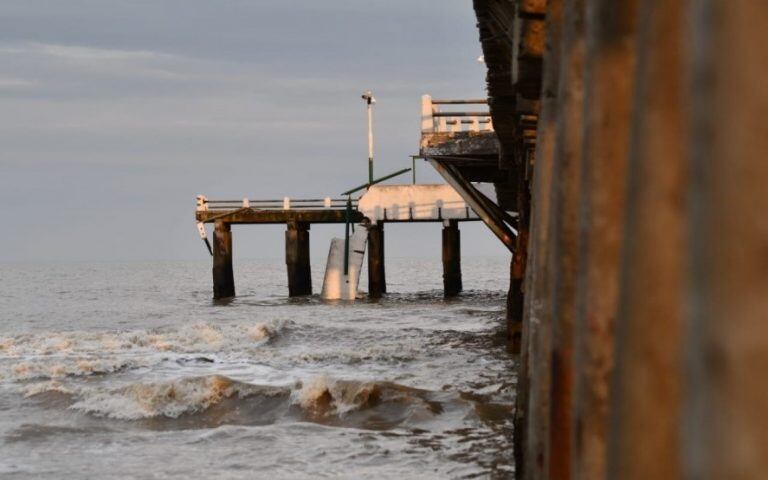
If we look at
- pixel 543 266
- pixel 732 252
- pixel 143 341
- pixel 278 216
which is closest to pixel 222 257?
pixel 278 216

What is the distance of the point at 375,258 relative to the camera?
39.2 metres

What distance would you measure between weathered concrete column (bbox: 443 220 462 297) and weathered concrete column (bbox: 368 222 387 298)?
221 centimetres

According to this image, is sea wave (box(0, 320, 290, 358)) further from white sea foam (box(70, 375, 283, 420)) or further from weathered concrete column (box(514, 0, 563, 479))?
weathered concrete column (box(514, 0, 563, 479))

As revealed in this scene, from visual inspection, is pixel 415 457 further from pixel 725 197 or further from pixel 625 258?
pixel 725 197

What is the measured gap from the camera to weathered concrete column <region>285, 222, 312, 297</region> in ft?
137

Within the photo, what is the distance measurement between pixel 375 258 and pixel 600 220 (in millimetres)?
36180

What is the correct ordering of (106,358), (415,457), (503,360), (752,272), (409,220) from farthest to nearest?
(409,220) → (106,358) → (503,360) → (415,457) → (752,272)

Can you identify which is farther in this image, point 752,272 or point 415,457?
point 415,457

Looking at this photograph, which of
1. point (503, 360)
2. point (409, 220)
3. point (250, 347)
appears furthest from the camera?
point (409, 220)

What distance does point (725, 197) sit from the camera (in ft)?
4.57

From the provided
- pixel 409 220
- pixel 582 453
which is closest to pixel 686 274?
pixel 582 453

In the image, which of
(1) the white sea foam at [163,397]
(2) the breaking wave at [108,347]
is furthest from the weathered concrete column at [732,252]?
(2) the breaking wave at [108,347]

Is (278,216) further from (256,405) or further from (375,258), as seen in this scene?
(256,405)

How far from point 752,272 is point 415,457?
915 cm
